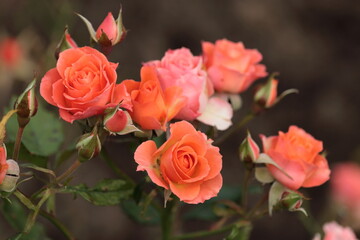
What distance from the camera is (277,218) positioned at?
244cm

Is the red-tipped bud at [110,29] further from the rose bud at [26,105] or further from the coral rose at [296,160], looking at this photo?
the coral rose at [296,160]

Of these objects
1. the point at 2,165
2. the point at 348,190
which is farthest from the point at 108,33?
the point at 348,190

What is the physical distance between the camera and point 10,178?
668mm

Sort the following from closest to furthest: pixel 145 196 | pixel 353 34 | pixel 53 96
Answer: pixel 53 96
pixel 145 196
pixel 353 34

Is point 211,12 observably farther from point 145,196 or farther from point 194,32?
point 145,196

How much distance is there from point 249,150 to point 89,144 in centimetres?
23

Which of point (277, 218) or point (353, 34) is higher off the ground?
point (353, 34)

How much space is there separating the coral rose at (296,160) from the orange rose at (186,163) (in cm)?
14

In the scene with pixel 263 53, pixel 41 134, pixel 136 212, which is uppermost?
pixel 41 134

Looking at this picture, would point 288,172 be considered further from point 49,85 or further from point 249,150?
point 49,85

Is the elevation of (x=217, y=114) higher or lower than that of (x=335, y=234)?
higher

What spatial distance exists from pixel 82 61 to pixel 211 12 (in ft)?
5.62

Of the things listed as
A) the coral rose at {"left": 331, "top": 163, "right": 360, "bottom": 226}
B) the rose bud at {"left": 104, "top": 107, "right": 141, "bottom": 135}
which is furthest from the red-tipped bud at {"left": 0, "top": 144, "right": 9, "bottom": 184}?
the coral rose at {"left": 331, "top": 163, "right": 360, "bottom": 226}

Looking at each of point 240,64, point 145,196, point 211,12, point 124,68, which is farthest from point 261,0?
point 145,196
